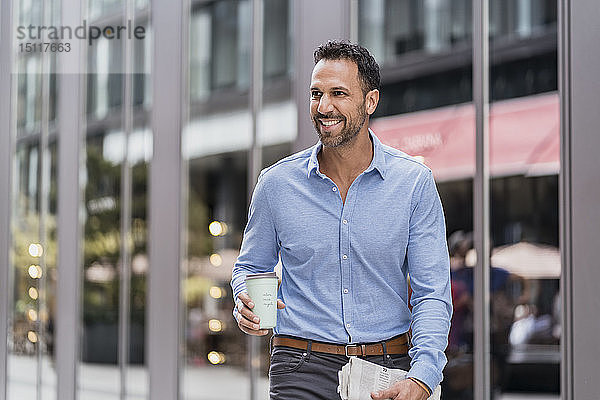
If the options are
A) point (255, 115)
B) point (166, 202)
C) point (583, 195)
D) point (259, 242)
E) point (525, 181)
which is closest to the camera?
point (259, 242)

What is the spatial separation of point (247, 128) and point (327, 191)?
2248mm

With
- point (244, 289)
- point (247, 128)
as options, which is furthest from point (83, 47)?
point (244, 289)

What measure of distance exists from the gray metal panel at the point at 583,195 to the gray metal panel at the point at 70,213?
358cm

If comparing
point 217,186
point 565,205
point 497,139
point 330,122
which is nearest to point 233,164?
point 217,186

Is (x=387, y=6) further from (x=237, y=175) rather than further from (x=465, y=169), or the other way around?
(x=237, y=175)

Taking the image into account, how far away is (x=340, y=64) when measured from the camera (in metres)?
2.84

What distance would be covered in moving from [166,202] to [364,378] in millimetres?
2977

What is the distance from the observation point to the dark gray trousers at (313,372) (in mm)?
2852

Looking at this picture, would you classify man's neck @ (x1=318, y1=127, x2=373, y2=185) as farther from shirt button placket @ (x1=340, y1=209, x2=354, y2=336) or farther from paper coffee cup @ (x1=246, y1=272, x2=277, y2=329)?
paper coffee cup @ (x1=246, y1=272, x2=277, y2=329)

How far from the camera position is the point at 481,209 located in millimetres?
3848

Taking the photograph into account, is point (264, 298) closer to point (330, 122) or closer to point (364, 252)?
point (364, 252)

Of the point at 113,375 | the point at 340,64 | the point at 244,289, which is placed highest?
the point at 340,64

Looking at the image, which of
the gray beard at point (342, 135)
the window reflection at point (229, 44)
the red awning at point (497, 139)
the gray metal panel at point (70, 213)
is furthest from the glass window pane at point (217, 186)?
the gray beard at point (342, 135)

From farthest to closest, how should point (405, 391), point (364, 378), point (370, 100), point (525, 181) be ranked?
point (525, 181), point (370, 100), point (364, 378), point (405, 391)
